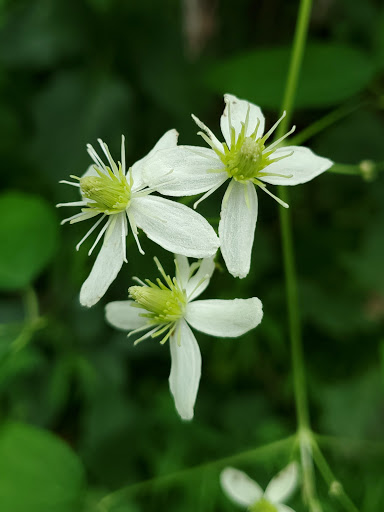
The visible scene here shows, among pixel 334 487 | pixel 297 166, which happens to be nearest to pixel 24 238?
pixel 297 166

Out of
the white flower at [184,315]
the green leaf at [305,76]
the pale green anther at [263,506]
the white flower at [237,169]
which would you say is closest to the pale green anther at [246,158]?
the white flower at [237,169]

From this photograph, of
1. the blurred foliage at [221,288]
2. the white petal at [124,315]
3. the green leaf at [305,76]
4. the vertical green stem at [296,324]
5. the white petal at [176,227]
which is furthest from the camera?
the blurred foliage at [221,288]

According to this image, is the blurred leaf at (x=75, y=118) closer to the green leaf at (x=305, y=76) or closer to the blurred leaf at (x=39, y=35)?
the blurred leaf at (x=39, y=35)

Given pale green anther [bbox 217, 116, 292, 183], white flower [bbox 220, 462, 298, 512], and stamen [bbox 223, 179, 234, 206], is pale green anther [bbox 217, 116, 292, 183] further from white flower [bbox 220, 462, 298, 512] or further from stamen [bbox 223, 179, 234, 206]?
white flower [bbox 220, 462, 298, 512]

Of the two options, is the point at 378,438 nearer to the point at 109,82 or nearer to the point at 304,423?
the point at 304,423

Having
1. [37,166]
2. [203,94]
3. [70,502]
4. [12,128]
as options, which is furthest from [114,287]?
[12,128]

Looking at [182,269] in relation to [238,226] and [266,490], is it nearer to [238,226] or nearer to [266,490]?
[238,226]
